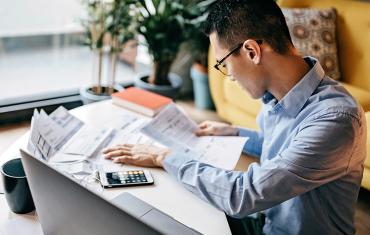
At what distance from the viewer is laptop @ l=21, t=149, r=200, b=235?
0.55m

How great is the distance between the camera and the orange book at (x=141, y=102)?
154 cm

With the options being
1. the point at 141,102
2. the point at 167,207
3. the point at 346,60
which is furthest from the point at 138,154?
the point at 346,60

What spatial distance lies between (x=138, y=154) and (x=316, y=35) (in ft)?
5.51

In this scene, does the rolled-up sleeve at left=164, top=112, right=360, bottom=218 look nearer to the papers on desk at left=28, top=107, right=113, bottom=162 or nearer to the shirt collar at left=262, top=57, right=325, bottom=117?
the shirt collar at left=262, top=57, right=325, bottom=117

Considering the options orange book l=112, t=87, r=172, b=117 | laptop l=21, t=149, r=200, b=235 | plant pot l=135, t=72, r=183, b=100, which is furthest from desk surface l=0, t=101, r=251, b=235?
plant pot l=135, t=72, r=183, b=100

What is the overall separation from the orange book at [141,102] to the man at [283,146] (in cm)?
41

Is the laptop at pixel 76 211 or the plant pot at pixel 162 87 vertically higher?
the laptop at pixel 76 211

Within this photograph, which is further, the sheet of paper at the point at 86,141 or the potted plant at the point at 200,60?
the potted plant at the point at 200,60

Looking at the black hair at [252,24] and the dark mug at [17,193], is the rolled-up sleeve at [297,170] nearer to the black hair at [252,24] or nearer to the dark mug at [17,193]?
the black hair at [252,24]

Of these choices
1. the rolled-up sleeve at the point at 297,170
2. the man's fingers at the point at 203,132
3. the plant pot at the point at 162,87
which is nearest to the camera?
the rolled-up sleeve at the point at 297,170

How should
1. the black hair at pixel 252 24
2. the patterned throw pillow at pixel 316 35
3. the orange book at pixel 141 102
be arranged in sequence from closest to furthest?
1. the black hair at pixel 252 24
2. the orange book at pixel 141 102
3. the patterned throw pillow at pixel 316 35

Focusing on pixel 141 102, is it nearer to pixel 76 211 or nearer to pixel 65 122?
pixel 65 122

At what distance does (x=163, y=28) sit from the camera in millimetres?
2602

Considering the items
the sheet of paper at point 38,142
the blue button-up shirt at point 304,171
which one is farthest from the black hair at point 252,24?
the sheet of paper at point 38,142
